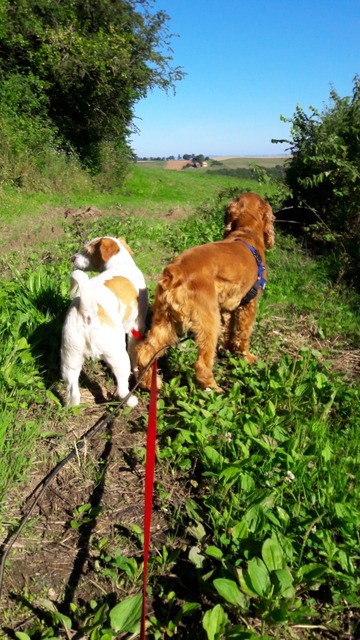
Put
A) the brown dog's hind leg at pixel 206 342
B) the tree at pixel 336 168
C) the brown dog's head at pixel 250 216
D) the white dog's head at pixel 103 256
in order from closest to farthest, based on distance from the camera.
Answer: the brown dog's hind leg at pixel 206 342, the white dog's head at pixel 103 256, the brown dog's head at pixel 250 216, the tree at pixel 336 168

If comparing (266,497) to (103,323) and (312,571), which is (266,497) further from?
(103,323)

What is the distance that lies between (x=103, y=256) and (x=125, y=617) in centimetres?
305

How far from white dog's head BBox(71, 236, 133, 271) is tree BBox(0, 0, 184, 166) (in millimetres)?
13870

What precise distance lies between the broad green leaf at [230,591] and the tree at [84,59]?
17.2m

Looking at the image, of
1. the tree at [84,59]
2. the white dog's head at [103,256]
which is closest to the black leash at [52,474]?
the white dog's head at [103,256]

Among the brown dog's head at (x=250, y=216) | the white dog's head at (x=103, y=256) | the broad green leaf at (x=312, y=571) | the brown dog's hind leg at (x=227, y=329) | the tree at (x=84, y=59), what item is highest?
the tree at (x=84, y=59)

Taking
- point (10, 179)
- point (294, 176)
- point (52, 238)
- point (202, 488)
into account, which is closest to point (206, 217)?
point (294, 176)

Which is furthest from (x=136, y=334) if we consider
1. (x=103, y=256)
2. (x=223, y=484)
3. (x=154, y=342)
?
(x=223, y=484)

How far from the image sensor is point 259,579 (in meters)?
1.84

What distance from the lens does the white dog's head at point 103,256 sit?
417 centimetres

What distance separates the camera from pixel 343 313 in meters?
5.39

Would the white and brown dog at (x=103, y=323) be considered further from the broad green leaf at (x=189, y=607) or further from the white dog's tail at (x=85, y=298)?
the broad green leaf at (x=189, y=607)

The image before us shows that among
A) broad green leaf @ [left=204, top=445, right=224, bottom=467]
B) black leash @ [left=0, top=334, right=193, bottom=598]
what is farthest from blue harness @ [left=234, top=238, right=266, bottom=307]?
broad green leaf @ [left=204, top=445, right=224, bottom=467]

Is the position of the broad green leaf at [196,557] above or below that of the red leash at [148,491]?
below
